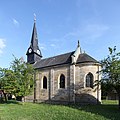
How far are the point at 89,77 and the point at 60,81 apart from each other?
6003mm

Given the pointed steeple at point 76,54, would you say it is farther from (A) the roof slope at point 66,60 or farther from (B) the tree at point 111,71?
(B) the tree at point 111,71

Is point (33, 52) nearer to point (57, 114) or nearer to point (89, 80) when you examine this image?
point (89, 80)

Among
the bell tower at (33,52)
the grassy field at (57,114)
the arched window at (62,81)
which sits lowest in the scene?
the grassy field at (57,114)

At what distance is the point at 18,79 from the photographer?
88.1ft

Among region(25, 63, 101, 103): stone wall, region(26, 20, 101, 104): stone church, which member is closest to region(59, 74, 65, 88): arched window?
region(26, 20, 101, 104): stone church

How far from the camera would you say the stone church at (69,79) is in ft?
103

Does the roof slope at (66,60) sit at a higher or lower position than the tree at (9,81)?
higher

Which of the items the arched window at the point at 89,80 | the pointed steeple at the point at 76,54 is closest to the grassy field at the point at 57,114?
the arched window at the point at 89,80

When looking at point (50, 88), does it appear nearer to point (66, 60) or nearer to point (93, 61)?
point (66, 60)

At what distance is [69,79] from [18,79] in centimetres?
998

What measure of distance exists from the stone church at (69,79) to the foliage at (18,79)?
8.69 ft

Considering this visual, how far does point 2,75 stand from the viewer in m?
29.7

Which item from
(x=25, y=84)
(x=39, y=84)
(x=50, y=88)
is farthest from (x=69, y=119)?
(x=39, y=84)

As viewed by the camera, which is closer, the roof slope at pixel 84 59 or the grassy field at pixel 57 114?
the grassy field at pixel 57 114
